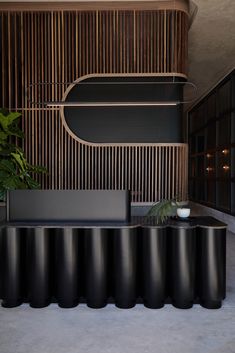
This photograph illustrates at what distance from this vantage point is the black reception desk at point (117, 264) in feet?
10.5

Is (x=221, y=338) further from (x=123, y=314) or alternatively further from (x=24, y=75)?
(x=24, y=75)

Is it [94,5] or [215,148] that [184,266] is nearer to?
[94,5]

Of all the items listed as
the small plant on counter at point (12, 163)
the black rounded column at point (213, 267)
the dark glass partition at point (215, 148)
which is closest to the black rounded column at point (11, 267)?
the small plant on counter at point (12, 163)

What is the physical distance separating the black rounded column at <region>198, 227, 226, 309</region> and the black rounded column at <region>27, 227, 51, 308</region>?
1.67 metres

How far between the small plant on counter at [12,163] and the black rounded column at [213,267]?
272 centimetres

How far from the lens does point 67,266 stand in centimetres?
322

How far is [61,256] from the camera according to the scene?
10.6 ft

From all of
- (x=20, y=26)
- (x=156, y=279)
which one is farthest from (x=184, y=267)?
(x=20, y=26)

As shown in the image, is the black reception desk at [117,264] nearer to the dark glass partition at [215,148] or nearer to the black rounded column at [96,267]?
the black rounded column at [96,267]

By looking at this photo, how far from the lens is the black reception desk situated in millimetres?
3189

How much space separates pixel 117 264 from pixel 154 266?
0.39 m

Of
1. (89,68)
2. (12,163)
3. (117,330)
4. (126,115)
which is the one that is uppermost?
(89,68)

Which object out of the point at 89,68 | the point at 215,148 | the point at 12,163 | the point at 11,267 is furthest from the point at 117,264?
the point at 215,148

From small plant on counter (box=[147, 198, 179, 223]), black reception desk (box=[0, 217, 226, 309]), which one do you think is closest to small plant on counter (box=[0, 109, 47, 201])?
black reception desk (box=[0, 217, 226, 309])
